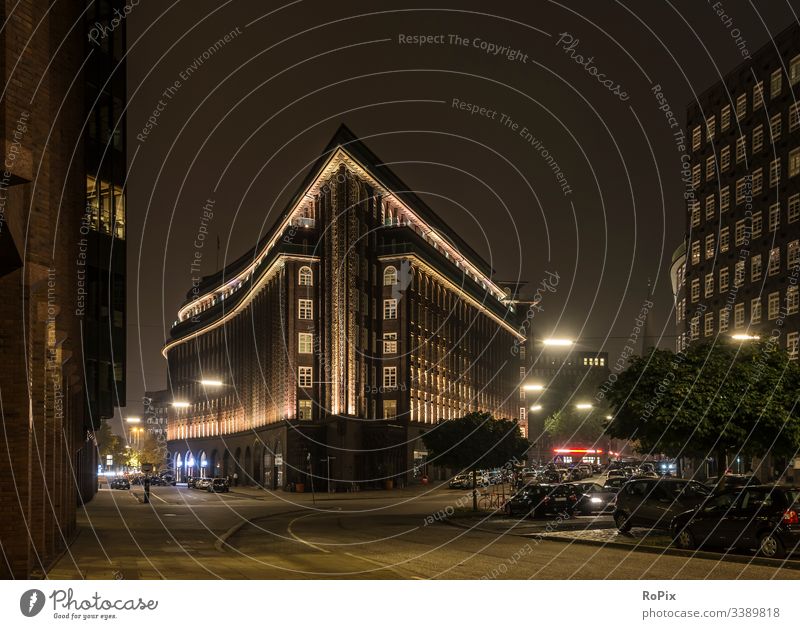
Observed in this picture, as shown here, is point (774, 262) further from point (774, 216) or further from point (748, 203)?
point (748, 203)

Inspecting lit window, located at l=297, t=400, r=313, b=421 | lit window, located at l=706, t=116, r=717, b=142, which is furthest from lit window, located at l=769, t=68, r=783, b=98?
lit window, located at l=297, t=400, r=313, b=421

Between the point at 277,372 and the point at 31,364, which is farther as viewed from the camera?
the point at 277,372

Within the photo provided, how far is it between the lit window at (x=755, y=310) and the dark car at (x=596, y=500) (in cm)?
4401

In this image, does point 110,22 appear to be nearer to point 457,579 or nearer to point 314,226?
point 457,579

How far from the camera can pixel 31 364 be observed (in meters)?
21.6

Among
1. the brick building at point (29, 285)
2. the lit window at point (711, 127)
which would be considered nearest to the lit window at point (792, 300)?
the lit window at point (711, 127)

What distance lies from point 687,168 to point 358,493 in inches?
1970

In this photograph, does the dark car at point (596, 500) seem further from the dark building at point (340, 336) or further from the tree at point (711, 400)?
the dark building at point (340, 336)

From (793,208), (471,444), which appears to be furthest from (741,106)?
(471,444)

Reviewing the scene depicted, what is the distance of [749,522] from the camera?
28.1 meters

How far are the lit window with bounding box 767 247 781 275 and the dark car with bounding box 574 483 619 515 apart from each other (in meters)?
44.6

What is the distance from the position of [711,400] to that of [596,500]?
61.3 ft

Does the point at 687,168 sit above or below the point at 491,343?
above
